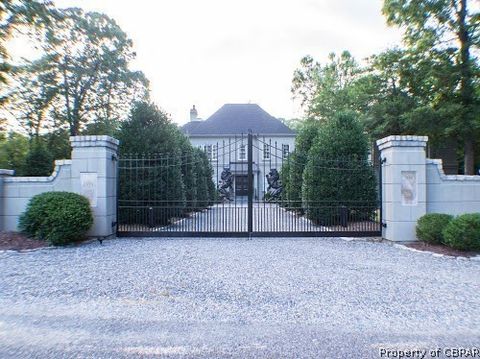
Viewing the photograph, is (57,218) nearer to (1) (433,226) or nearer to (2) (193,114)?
(1) (433,226)

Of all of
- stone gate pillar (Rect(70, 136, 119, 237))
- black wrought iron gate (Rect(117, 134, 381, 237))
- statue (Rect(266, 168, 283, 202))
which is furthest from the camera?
statue (Rect(266, 168, 283, 202))

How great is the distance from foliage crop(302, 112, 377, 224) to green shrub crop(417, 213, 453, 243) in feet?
6.17

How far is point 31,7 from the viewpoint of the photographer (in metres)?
12.2

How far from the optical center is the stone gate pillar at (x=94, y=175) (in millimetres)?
8344

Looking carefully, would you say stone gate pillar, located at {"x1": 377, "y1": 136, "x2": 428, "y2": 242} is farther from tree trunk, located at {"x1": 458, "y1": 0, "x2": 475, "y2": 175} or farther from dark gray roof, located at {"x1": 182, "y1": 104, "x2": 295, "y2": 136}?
dark gray roof, located at {"x1": 182, "y1": 104, "x2": 295, "y2": 136}

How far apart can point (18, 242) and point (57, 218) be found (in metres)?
1.17

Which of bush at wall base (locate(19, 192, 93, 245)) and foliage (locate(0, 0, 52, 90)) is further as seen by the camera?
foliage (locate(0, 0, 52, 90))

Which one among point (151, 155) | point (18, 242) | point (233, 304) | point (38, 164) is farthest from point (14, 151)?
point (233, 304)

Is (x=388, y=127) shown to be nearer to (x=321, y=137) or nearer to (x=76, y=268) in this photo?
(x=321, y=137)

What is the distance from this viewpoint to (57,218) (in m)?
7.48

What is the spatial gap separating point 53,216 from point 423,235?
867 cm

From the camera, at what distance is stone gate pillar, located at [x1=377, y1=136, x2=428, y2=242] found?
8148 millimetres

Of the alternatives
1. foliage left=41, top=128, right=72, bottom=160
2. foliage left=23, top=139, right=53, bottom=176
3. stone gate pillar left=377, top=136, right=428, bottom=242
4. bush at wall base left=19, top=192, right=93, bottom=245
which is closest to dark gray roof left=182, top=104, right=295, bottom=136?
foliage left=41, top=128, right=72, bottom=160

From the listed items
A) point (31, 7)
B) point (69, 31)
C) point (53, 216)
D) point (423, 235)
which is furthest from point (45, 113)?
point (423, 235)
